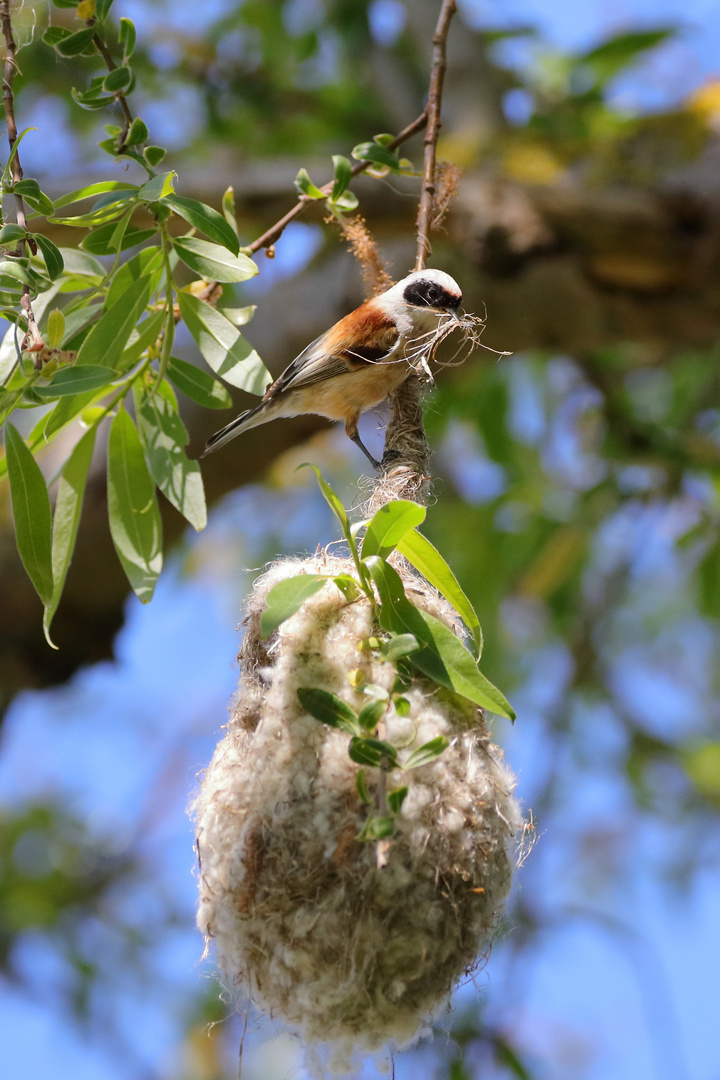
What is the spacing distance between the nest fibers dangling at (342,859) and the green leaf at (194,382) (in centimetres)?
→ 43

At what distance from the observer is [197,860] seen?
5.53 ft

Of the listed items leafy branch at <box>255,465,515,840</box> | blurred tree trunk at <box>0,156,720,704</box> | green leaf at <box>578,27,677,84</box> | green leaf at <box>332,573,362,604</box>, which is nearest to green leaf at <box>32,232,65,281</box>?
leafy branch at <box>255,465,515,840</box>

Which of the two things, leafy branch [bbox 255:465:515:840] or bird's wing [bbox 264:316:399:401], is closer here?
leafy branch [bbox 255:465:515:840]

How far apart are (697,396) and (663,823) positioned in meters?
2.84

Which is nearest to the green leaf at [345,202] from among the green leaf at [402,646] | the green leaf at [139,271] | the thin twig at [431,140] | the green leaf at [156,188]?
the thin twig at [431,140]

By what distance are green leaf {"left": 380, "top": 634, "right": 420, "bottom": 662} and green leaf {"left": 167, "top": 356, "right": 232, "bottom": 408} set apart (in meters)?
0.63

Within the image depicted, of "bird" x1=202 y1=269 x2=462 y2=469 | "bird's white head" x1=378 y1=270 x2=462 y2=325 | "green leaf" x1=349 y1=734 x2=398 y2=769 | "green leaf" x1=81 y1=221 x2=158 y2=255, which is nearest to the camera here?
"green leaf" x1=349 y1=734 x2=398 y2=769

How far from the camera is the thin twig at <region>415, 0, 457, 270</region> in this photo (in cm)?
182

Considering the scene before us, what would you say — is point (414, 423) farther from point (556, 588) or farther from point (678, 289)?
point (556, 588)

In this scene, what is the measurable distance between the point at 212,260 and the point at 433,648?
0.76 metres

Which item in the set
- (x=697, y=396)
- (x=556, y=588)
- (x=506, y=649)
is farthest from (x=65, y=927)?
(x=697, y=396)

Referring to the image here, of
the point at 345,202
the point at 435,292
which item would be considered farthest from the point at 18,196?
the point at 435,292

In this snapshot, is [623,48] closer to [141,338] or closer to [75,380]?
[141,338]

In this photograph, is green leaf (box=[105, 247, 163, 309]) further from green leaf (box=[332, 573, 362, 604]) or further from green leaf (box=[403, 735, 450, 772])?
green leaf (box=[403, 735, 450, 772])
